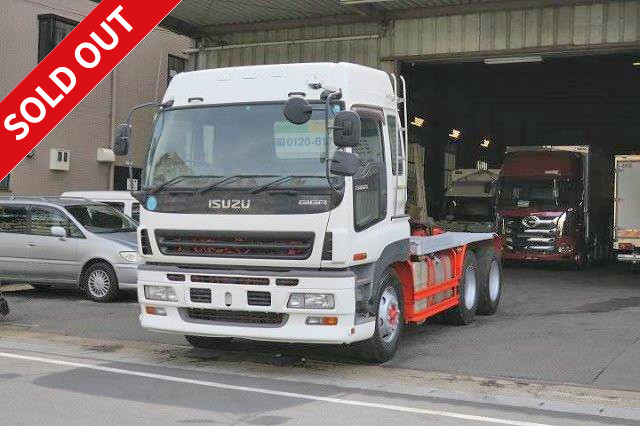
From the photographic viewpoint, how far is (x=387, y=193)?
29.4ft

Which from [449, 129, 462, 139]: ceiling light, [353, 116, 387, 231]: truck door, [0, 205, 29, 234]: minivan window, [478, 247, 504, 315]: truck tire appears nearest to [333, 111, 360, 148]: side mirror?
[353, 116, 387, 231]: truck door

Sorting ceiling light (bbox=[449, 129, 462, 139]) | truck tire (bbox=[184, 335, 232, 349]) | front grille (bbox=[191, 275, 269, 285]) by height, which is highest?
ceiling light (bbox=[449, 129, 462, 139])

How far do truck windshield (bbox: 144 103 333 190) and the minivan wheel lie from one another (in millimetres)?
5805

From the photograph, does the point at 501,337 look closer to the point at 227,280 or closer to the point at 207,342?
the point at 207,342

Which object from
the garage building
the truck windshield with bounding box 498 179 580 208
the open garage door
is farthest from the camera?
the open garage door

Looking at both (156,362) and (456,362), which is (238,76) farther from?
(456,362)

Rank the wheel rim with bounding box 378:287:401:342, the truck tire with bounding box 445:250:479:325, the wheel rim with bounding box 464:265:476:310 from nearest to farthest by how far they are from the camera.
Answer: the wheel rim with bounding box 378:287:401:342 < the truck tire with bounding box 445:250:479:325 < the wheel rim with bounding box 464:265:476:310

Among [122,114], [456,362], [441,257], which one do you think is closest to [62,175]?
[122,114]

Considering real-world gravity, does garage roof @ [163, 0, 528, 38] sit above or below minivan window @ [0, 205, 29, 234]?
above

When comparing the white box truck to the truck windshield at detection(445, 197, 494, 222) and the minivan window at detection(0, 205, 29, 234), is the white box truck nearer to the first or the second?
the truck windshield at detection(445, 197, 494, 222)

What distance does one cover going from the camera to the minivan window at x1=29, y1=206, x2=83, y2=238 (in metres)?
14.5

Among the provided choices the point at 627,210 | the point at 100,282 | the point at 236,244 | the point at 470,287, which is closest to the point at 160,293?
the point at 236,244

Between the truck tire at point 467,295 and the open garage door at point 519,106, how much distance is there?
9.28 metres

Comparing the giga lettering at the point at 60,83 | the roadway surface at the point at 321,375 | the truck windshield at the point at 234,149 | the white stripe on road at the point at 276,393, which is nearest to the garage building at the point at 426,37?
the giga lettering at the point at 60,83
